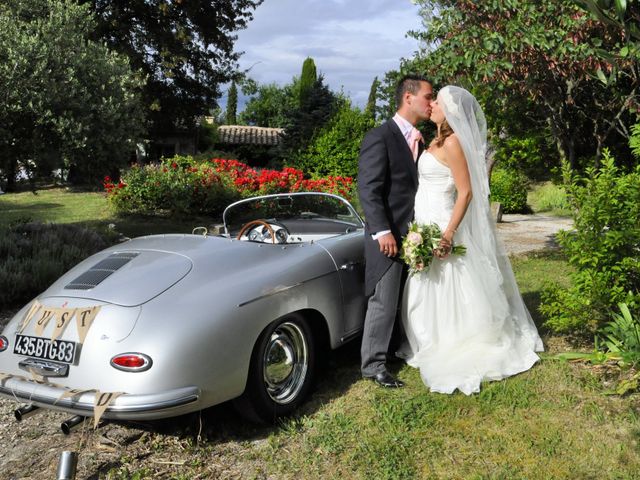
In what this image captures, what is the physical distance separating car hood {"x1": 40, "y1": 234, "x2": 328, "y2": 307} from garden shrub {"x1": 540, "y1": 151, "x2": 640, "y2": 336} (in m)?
2.15

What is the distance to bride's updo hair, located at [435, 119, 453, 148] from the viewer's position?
4027 millimetres

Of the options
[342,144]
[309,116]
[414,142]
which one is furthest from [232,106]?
[414,142]

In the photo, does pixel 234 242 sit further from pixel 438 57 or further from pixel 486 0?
→ pixel 486 0

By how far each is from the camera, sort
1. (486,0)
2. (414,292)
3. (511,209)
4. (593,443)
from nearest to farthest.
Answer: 1. (593,443)
2. (414,292)
3. (486,0)
4. (511,209)

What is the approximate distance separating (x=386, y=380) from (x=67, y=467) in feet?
6.61

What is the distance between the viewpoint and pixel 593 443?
307 centimetres

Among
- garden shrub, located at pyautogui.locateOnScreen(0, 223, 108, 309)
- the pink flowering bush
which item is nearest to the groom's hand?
garden shrub, located at pyautogui.locateOnScreen(0, 223, 108, 309)

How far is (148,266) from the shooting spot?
3.21 m

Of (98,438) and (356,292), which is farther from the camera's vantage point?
(356,292)

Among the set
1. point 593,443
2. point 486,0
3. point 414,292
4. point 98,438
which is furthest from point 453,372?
point 486,0

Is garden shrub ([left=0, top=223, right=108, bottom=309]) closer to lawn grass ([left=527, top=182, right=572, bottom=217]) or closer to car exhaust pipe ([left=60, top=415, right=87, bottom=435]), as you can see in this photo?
car exhaust pipe ([left=60, top=415, right=87, bottom=435])

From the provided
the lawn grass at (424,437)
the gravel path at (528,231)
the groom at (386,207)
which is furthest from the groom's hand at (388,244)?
the gravel path at (528,231)

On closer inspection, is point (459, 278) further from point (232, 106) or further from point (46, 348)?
point (232, 106)

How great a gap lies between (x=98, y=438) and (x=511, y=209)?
16.3 metres
